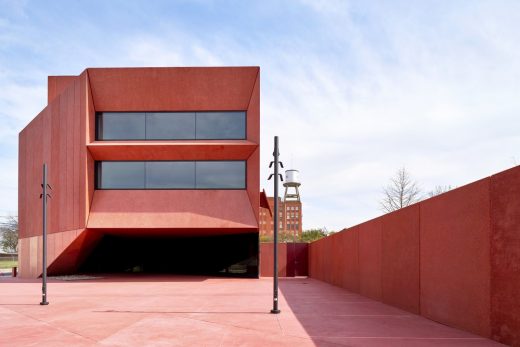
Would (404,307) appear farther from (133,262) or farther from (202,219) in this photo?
(133,262)

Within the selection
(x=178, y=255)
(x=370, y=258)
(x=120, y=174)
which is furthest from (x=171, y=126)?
(x=370, y=258)

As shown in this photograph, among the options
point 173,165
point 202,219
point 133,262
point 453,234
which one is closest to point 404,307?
point 453,234

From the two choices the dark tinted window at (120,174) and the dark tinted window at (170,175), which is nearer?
the dark tinted window at (170,175)

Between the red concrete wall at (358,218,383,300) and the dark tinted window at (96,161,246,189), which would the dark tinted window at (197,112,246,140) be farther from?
the red concrete wall at (358,218,383,300)

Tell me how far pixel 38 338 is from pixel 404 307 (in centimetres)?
969

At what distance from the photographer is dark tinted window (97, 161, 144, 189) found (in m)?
26.8

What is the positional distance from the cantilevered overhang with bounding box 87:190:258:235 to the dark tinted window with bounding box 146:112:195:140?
3.32 meters

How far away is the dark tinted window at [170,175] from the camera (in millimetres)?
26562

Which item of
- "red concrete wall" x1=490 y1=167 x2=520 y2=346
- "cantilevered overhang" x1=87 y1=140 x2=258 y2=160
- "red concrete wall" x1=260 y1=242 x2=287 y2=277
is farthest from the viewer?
"red concrete wall" x1=260 y1=242 x2=287 y2=277

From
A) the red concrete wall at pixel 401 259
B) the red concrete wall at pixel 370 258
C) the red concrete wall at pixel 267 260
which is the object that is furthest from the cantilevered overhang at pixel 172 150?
the red concrete wall at pixel 401 259

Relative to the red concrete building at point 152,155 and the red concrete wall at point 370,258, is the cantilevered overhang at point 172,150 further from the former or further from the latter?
the red concrete wall at point 370,258

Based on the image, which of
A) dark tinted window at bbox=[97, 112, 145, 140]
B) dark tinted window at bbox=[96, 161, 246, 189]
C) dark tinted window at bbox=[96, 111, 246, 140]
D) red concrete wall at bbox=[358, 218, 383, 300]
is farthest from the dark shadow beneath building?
red concrete wall at bbox=[358, 218, 383, 300]

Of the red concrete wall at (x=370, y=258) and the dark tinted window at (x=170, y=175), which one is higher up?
the dark tinted window at (x=170, y=175)

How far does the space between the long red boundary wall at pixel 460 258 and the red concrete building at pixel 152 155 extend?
1198 centimetres
